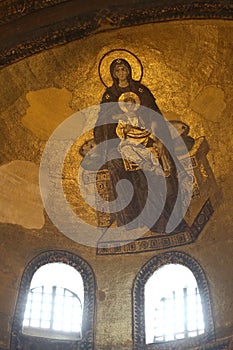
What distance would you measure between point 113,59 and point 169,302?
189 inches

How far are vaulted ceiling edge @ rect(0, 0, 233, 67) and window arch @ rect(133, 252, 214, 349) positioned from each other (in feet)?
14.6

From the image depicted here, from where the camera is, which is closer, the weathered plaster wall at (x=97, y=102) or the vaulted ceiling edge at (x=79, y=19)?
the vaulted ceiling edge at (x=79, y=19)

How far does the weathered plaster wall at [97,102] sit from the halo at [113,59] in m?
0.10

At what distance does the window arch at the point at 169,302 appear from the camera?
12.8 metres

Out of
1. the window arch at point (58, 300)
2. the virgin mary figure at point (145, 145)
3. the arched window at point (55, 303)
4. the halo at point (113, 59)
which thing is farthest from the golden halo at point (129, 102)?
the arched window at point (55, 303)

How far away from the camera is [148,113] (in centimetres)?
1382

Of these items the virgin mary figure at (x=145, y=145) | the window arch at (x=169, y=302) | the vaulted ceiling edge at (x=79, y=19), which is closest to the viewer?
the vaulted ceiling edge at (x=79, y=19)

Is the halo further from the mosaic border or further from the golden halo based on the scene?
the mosaic border

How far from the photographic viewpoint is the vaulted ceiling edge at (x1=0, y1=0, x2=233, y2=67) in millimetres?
12297

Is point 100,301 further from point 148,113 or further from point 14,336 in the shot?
point 148,113

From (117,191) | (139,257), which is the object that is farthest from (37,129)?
(139,257)

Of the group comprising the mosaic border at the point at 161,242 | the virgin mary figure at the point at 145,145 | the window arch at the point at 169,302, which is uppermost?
the virgin mary figure at the point at 145,145

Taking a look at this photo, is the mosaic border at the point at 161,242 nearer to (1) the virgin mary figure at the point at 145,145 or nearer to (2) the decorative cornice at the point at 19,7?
(1) the virgin mary figure at the point at 145,145

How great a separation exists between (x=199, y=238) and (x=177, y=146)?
72.5 inches
